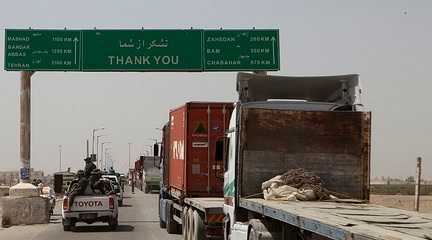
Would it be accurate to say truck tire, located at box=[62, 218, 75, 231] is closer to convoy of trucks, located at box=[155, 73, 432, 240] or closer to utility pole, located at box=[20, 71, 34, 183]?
utility pole, located at box=[20, 71, 34, 183]

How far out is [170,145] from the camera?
23266mm

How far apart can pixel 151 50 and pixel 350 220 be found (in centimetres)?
2371

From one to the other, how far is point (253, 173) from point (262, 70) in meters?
18.1

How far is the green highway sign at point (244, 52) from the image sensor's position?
3036cm

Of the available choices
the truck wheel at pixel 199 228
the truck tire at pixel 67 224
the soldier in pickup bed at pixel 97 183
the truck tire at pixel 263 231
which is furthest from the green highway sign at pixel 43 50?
the truck tire at pixel 263 231

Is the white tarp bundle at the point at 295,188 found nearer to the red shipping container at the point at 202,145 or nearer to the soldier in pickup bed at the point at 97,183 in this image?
the red shipping container at the point at 202,145

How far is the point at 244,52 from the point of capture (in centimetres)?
3039

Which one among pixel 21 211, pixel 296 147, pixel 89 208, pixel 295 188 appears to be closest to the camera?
pixel 295 188

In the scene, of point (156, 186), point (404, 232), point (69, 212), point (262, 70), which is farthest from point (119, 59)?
point (156, 186)

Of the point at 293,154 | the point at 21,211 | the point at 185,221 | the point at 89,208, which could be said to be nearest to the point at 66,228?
the point at 89,208

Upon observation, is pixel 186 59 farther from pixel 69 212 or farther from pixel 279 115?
pixel 279 115

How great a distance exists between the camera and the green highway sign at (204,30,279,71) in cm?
3036

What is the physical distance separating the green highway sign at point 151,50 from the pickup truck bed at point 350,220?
64.7ft

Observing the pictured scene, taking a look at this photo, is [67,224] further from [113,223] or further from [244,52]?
[244,52]
